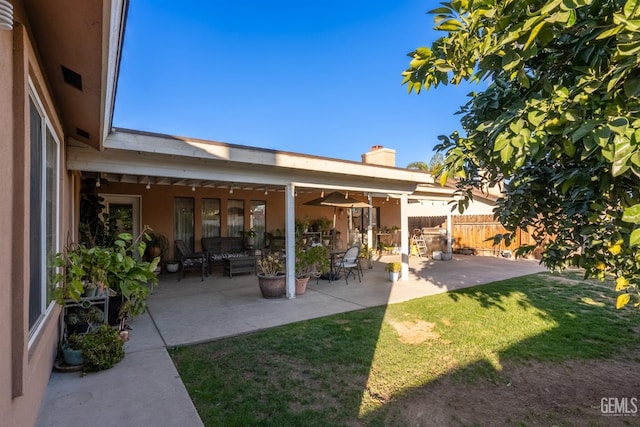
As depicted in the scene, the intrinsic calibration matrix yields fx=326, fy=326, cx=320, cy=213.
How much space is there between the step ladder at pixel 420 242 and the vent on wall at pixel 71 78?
13622 mm

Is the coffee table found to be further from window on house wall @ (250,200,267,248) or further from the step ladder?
the step ladder

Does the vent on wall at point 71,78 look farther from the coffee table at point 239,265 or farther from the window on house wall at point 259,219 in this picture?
the window on house wall at point 259,219

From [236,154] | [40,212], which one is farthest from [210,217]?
[40,212]

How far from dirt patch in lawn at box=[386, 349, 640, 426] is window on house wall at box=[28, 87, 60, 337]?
306 centimetres

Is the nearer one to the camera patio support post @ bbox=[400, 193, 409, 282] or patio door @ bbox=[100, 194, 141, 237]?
patio support post @ bbox=[400, 193, 409, 282]

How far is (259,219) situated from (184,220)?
8.37ft

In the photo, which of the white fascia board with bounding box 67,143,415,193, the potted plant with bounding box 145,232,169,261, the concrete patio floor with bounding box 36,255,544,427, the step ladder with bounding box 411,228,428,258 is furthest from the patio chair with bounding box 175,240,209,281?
the step ladder with bounding box 411,228,428,258

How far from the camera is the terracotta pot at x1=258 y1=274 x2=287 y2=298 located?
663cm

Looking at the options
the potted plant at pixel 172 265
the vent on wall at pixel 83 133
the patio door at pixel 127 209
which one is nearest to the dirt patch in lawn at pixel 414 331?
the vent on wall at pixel 83 133

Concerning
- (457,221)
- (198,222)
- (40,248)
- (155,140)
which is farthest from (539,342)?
(457,221)

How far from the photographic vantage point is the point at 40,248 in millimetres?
2738

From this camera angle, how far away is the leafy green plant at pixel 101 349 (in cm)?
355

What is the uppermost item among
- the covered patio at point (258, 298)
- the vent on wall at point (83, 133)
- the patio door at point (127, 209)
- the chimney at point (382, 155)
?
the chimney at point (382, 155)

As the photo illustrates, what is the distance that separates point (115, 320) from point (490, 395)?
4874 millimetres
